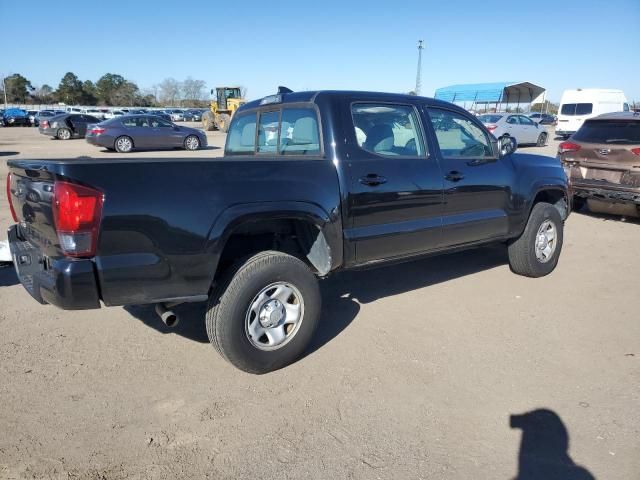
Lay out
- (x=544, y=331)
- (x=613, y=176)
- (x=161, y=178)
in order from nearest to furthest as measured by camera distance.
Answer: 1. (x=161, y=178)
2. (x=544, y=331)
3. (x=613, y=176)

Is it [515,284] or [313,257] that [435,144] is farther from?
[515,284]

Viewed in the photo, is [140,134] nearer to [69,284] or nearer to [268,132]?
[268,132]

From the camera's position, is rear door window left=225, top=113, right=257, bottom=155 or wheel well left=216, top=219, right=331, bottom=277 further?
rear door window left=225, top=113, right=257, bottom=155

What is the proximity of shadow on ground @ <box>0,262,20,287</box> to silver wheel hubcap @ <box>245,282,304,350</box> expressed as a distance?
3.08 m

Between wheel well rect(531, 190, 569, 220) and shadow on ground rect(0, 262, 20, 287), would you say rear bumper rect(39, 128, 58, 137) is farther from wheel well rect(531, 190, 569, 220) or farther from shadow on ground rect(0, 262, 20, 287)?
wheel well rect(531, 190, 569, 220)

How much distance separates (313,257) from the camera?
11.8 ft

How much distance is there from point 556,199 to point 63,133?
26.2 metres

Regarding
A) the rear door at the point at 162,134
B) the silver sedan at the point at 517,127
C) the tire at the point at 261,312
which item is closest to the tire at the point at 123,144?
the rear door at the point at 162,134

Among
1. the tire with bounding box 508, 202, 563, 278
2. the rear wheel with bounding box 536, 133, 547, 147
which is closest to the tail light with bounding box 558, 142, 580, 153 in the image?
the tire with bounding box 508, 202, 563, 278

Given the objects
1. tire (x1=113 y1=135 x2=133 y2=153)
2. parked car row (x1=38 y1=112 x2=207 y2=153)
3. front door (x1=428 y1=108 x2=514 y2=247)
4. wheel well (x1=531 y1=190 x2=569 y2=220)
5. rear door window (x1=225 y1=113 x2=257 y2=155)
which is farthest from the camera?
tire (x1=113 y1=135 x2=133 y2=153)

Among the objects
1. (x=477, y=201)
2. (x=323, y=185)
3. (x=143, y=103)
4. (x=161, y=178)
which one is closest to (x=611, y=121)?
(x=477, y=201)

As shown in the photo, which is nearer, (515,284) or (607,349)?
(607,349)

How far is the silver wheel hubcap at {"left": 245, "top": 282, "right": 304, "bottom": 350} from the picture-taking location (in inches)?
126

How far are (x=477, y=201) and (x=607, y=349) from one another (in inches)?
63.7
